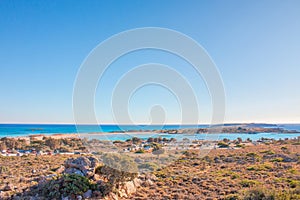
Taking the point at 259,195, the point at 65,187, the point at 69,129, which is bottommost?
the point at 69,129

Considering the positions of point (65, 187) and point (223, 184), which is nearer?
point (65, 187)

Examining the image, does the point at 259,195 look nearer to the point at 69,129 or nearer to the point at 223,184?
the point at 223,184

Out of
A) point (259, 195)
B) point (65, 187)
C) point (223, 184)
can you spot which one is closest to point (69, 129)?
point (223, 184)

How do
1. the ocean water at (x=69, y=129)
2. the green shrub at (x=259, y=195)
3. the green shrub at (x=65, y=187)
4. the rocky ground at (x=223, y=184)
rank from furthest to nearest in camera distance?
the ocean water at (x=69, y=129) < the rocky ground at (x=223, y=184) < the green shrub at (x=65, y=187) < the green shrub at (x=259, y=195)

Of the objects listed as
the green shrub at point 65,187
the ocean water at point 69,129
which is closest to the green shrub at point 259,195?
the green shrub at point 65,187

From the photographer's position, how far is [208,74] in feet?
36.0

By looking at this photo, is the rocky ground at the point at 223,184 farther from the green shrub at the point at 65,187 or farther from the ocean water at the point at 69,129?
the ocean water at the point at 69,129

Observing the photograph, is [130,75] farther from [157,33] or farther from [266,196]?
[266,196]

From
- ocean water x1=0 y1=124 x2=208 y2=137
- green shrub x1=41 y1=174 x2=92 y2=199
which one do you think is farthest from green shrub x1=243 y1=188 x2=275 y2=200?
ocean water x1=0 y1=124 x2=208 y2=137

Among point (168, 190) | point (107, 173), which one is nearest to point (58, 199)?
point (107, 173)

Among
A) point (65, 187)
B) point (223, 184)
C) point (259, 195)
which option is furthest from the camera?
point (223, 184)

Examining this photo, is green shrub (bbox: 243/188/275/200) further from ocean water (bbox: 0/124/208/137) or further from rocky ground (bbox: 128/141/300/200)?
ocean water (bbox: 0/124/208/137)

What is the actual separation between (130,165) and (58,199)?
10.5 feet

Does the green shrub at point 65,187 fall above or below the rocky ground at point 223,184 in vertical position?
above
